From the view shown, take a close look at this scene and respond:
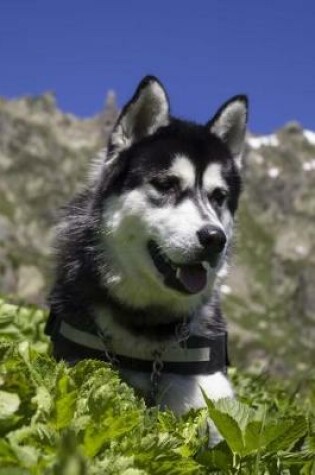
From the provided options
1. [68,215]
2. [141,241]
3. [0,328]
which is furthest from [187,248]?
[0,328]

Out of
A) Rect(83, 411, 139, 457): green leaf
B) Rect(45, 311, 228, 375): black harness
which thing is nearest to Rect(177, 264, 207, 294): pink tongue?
Rect(45, 311, 228, 375): black harness

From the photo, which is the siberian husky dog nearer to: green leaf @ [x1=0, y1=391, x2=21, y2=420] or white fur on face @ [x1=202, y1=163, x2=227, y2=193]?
white fur on face @ [x1=202, y1=163, x2=227, y2=193]

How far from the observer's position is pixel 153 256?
7.83 meters

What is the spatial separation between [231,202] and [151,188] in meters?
1.19

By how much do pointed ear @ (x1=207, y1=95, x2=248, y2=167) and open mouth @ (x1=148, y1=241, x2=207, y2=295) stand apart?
2080mm

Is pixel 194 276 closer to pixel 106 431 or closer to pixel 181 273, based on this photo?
pixel 181 273

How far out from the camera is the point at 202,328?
7496mm

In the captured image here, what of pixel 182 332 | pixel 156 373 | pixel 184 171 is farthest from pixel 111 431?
pixel 184 171

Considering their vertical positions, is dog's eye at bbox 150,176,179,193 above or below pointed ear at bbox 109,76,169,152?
below

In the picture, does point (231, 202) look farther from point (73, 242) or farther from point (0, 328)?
point (0, 328)

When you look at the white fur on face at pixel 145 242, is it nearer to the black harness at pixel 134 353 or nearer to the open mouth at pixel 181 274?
the open mouth at pixel 181 274

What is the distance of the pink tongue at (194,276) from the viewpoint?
7559mm

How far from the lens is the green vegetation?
7.94 feet

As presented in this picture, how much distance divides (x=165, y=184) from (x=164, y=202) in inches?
9.0
